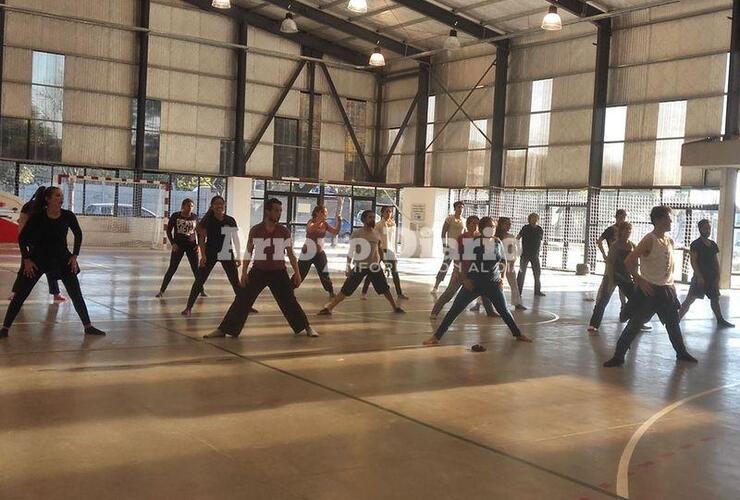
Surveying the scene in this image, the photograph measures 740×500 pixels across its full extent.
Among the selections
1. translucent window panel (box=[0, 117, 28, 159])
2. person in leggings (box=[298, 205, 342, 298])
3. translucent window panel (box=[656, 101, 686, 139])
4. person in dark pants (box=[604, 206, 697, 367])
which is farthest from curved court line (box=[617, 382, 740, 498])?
translucent window panel (box=[0, 117, 28, 159])

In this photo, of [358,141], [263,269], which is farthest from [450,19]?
[263,269]

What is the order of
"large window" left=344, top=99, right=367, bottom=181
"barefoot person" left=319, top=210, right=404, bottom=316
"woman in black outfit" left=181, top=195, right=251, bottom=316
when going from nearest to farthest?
1. "woman in black outfit" left=181, top=195, right=251, bottom=316
2. "barefoot person" left=319, top=210, right=404, bottom=316
3. "large window" left=344, top=99, right=367, bottom=181

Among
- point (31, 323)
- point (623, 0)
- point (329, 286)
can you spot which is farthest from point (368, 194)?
point (31, 323)

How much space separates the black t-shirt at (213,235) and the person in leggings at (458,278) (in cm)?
337

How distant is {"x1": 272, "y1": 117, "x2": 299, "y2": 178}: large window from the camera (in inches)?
1294

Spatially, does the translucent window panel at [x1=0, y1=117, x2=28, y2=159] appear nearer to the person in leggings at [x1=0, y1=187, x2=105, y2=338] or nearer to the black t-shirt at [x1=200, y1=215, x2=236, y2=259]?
the black t-shirt at [x1=200, y1=215, x2=236, y2=259]

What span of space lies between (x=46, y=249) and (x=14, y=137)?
2108 cm

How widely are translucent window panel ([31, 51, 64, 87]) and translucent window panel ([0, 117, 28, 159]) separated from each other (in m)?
1.64

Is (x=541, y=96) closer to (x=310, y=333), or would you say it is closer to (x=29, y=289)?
(x=310, y=333)

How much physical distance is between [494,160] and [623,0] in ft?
25.6

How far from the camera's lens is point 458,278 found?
38.6 ft

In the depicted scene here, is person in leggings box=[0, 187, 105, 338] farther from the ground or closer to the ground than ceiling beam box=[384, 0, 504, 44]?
closer to the ground

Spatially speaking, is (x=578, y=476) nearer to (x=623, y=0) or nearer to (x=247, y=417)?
(x=247, y=417)

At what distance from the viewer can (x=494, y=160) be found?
2981cm
